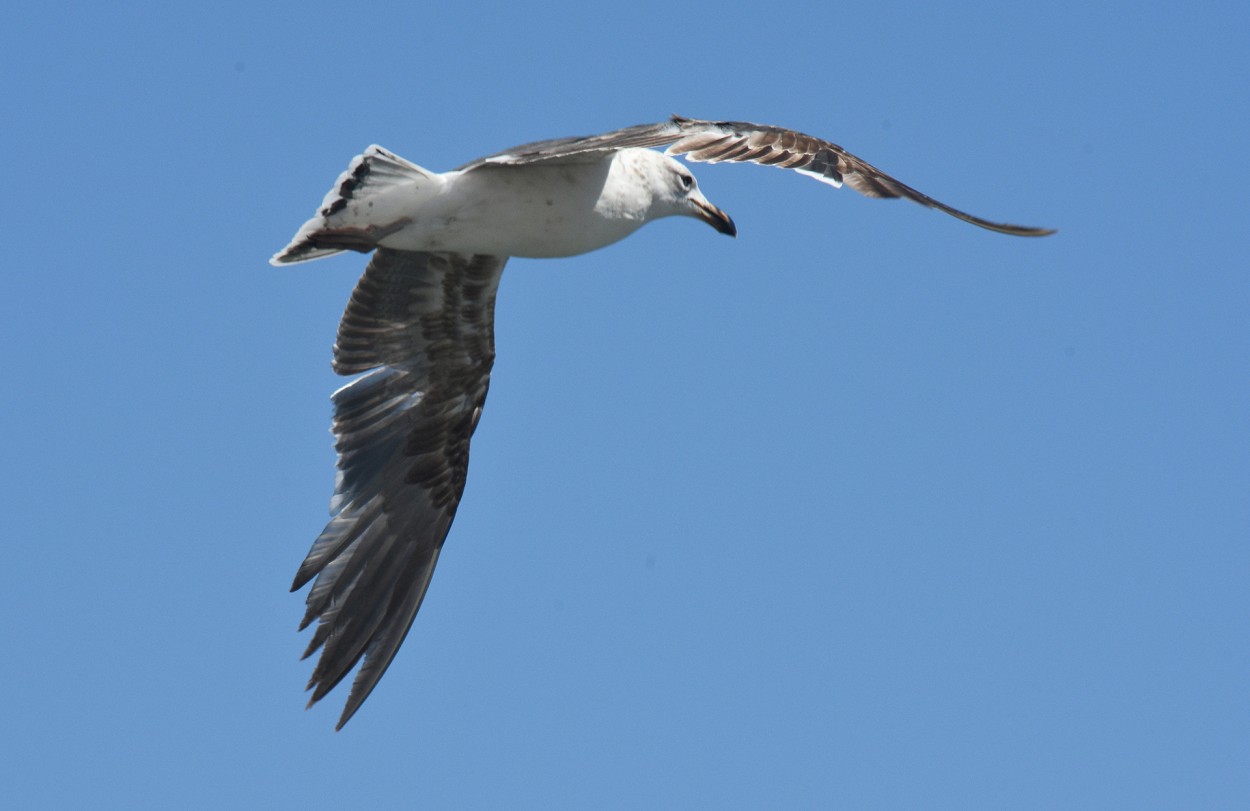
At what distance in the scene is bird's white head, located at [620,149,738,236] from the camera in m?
10.6

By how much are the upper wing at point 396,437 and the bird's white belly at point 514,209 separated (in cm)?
174

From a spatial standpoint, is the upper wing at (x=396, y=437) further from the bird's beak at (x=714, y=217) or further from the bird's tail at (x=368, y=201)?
the bird's tail at (x=368, y=201)

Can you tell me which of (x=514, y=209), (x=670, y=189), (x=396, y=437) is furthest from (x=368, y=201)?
(x=396, y=437)

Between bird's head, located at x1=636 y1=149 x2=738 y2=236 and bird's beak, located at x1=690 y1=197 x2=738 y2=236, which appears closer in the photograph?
bird's head, located at x1=636 y1=149 x2=738 y2=236

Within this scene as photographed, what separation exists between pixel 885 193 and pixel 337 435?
489 cm

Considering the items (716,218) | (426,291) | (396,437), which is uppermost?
(716,218)

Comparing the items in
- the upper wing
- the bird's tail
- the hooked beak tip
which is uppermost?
the hooked beak tip

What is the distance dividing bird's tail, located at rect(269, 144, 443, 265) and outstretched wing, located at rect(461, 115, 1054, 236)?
0.39 metres

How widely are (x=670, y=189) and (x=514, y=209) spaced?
1.20m

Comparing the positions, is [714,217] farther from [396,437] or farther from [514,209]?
[396,437]

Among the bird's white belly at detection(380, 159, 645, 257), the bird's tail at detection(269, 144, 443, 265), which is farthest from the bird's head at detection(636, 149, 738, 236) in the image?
the bird's tail at detection(269, 144, 443, 265)

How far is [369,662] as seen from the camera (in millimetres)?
11766

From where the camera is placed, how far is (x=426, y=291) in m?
12.2

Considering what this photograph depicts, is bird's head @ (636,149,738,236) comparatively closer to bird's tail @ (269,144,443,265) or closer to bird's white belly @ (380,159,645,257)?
bird's white belly @ (380,159,645,257)
